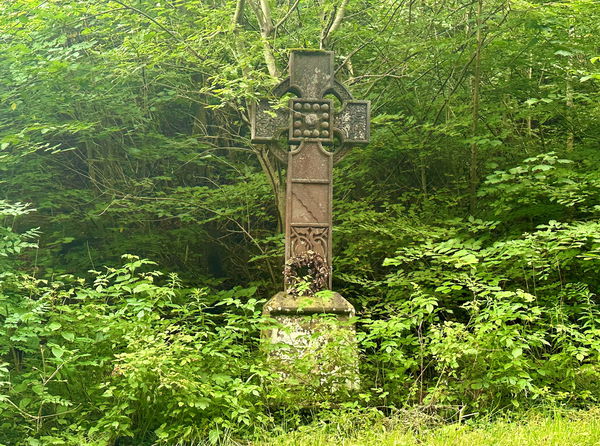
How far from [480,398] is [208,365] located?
1.66 metres

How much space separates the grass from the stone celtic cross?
1.81 meters

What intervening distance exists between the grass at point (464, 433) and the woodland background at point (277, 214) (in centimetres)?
23

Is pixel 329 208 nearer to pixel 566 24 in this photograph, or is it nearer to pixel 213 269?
pixel 566 24

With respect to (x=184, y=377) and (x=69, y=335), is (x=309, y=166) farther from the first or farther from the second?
(x=69, y=335)

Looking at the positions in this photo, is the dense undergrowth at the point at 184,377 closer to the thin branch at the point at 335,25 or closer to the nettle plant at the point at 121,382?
the nettle plant at the point at 121,382

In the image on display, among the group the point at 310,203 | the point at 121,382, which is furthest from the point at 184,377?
the point at 310,203

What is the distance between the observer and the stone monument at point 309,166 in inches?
185

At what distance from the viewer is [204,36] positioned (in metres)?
Result: 5.77

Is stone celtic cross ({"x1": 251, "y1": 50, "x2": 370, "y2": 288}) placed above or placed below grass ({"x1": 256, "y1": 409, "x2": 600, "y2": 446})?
above

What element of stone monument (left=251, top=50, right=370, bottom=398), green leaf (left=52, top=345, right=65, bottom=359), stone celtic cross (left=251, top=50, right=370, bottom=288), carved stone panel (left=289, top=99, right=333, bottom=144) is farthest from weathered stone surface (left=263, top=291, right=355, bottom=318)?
green leaf (left=52, top=345, right=65, bottom=359)

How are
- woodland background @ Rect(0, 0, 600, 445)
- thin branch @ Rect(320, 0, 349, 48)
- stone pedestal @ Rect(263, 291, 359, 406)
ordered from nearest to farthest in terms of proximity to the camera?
woodland background @ Rect(0, 0, 600, 445) → stone pedestal @ Rect(263, 291, 359, 406) → thin branch @ Rect(320, 0, 349, 48)

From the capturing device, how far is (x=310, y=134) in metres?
5.20

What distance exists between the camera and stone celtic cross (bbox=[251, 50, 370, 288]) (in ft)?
16.6

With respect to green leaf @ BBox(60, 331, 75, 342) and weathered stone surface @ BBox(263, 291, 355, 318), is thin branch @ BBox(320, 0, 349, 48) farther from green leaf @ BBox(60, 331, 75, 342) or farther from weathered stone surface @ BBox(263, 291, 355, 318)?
green leaf @ BBox(60, 331, 75, 342)
